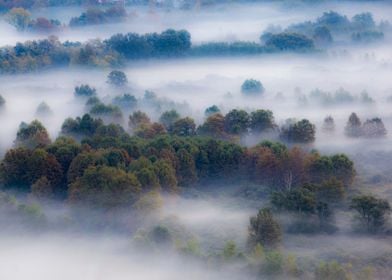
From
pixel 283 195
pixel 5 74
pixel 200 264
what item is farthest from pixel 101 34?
pixel 200 264

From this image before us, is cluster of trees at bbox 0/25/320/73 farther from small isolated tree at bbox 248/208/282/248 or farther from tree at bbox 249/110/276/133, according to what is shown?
small isolated tree at bbox 248/208/282/248

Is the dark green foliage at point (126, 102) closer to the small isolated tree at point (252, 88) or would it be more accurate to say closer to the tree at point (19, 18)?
the small isolated tree at point (252, 88)

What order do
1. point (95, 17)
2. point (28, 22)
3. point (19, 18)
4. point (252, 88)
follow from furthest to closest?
point (19, 18) < point (28, 22) < point (95, 17) < point (252, 88)

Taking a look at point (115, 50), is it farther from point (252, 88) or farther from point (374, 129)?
point (374, 129)

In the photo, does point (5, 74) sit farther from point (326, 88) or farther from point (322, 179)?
point (322, 179)

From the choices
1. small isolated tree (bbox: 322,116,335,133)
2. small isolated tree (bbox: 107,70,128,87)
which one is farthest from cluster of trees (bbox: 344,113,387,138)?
small isolated tree (bbox: 107,70,128,87)

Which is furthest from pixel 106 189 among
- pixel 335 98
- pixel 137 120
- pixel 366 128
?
pixel 335 98

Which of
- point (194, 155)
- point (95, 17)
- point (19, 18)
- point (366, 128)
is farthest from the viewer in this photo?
point (19, 18)
